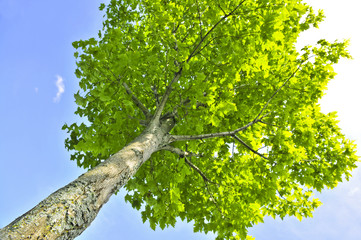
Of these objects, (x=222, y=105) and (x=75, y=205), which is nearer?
(x=75, y=205)

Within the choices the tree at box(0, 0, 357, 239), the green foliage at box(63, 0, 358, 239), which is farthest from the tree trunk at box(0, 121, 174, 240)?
the green foliage at box(63, 0, 358, 239)

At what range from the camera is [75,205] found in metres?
1.88

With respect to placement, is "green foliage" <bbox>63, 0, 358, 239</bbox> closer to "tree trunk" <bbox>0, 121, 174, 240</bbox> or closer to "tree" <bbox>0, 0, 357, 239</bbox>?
"tree" <bbox>0, 0, 357, 239</bbox>

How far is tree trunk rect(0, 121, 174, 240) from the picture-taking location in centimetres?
150

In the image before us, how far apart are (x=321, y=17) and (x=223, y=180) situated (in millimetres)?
5309

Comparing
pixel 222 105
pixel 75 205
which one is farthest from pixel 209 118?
pixel 75 205

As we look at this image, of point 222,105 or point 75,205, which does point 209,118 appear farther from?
point 75,205

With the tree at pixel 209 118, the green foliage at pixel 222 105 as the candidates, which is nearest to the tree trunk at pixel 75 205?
the tree at pixel 209 118

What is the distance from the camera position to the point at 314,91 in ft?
15.1

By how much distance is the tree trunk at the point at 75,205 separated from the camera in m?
1.50

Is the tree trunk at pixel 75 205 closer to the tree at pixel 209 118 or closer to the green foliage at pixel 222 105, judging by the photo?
the tree at pixel 209 118

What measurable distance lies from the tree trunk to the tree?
1cm

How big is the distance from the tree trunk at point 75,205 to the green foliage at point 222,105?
959 millimetres

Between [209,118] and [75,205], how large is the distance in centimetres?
229
